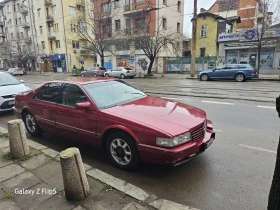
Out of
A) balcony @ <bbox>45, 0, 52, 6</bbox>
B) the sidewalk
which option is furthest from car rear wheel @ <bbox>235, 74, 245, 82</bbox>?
balcony @ <bbox>45, 0, 52, 6</bbox>

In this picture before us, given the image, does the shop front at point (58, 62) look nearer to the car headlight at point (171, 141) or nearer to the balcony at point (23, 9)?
the balcony at point (23, 9)

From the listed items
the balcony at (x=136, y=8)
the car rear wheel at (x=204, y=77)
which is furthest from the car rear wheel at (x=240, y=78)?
the balcony at (x=136, y=8)

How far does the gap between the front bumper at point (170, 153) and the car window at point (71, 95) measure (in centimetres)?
161

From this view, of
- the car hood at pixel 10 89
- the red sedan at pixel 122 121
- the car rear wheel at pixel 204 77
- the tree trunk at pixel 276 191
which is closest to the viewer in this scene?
the tree trunk at pixel 276 191

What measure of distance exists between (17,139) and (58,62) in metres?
43.6

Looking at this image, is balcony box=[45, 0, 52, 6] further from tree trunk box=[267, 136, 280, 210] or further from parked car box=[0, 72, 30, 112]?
tree trunk box=[267, 136, 280, 210]

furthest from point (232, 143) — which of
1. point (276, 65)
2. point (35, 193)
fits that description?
point (276, 65)

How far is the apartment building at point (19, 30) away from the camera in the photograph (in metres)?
47.7

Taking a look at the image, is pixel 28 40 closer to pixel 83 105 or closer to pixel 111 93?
pixel 111 93

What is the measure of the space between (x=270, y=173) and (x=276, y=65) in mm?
25397

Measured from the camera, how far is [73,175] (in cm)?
289

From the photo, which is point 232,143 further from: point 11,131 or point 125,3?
point 125,3

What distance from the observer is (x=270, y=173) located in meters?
3.63

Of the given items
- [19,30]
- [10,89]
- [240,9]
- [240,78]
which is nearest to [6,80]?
[10,89]
